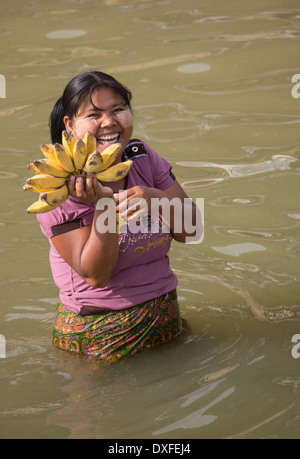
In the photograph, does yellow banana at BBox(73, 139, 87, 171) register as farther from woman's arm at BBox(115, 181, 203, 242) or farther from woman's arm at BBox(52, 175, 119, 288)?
woman's arm at BBox(115, 181, 203, 242)

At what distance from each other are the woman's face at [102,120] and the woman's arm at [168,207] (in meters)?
0.25

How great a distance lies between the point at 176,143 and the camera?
5250mm

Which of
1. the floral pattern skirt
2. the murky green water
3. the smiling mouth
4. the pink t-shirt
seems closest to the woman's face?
the smiling mouth

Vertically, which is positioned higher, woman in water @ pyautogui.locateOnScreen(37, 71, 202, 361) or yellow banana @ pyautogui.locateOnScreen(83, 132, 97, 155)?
yellow banana @ pyautogui.locateOnScreen(83, 132, 97, 155)

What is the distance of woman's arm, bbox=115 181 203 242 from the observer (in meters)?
2.58

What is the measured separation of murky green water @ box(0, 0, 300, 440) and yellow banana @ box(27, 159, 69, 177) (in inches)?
34.0

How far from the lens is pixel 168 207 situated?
2.83m

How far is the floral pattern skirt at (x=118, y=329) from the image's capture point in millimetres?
2902

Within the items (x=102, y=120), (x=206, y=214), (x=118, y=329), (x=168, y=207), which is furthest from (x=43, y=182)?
(x=206, y=214)

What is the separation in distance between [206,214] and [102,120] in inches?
67.8

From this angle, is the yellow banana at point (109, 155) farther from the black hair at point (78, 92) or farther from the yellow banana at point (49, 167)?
the black hair at point (78, 92)

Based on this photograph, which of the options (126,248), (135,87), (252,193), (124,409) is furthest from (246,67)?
(124,409)

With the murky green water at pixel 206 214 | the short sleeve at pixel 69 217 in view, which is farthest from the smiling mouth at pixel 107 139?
the murky green water at pixel 206 214

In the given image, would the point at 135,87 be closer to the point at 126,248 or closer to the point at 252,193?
the point at 252,193
